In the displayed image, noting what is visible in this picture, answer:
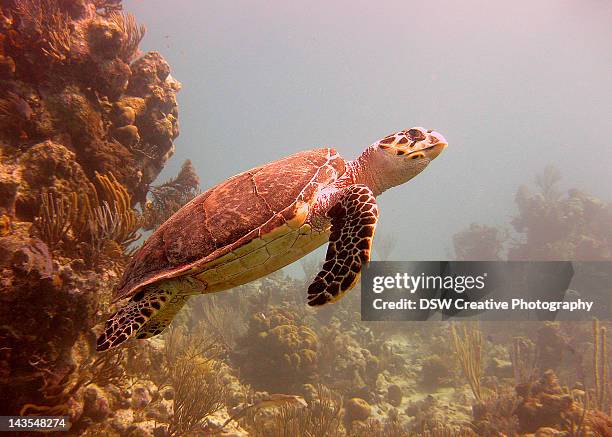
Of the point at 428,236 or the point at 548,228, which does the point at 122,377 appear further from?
the point at 428,236

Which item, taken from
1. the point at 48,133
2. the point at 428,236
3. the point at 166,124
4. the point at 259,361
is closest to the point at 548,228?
the point at 259,361

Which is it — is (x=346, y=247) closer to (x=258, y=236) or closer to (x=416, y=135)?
(x=258, y=236)

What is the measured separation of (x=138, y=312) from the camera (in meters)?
2.84

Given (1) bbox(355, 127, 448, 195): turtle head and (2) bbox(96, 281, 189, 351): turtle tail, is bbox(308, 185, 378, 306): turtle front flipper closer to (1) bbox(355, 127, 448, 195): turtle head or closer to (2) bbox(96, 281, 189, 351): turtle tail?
(1) bbox(355, 127, 448, 195): turtle head

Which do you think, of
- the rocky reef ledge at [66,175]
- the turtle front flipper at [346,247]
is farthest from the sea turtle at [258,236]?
the rocky reef ledge at [66,175]

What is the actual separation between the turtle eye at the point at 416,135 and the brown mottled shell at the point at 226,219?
1057 mm

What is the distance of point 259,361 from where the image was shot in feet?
24.8

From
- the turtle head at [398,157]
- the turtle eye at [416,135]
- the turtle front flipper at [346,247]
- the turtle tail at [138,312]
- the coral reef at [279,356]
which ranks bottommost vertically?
the coral reef at [279,356]

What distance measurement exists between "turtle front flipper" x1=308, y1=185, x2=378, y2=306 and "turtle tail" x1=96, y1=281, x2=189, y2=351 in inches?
61.4

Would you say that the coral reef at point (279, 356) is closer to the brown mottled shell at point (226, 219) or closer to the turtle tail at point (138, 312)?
the turtle tail at point (138, 312)

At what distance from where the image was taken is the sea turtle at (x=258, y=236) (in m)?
2.62

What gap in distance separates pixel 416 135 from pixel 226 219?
243 centimetres

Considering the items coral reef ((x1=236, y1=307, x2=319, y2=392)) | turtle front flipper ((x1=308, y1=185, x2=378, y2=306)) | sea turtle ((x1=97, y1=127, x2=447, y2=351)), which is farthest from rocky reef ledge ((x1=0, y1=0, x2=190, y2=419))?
coral reef ((x1=236, y1=307, x2=319, y2=392))

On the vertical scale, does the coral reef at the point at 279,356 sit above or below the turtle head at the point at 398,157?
below
